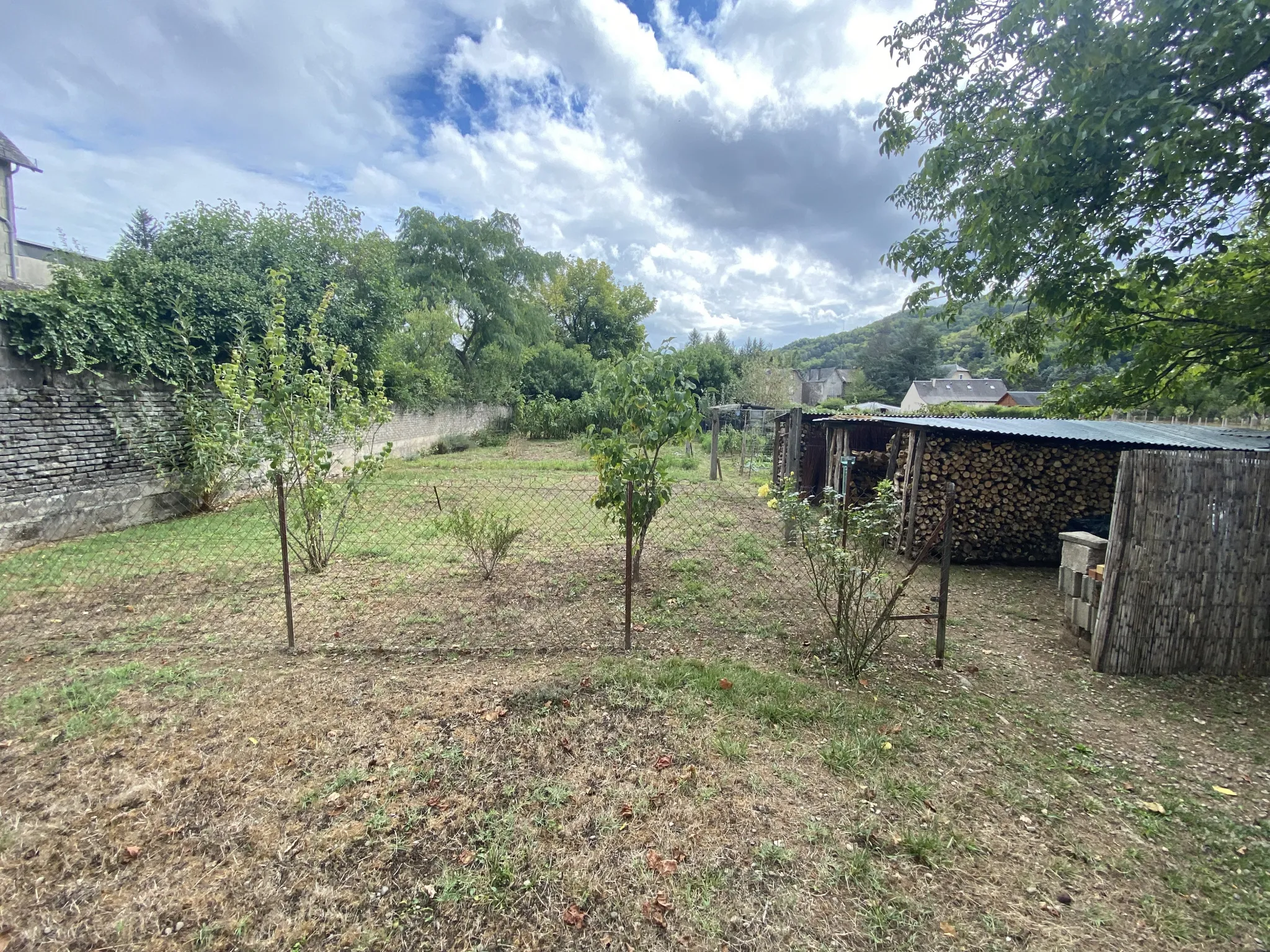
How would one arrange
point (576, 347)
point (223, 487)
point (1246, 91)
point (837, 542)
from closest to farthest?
point (837, 542), point (1246, 91), point (223, 487), point (576, 347)

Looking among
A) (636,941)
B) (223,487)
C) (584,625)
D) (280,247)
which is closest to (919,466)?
(584,625)

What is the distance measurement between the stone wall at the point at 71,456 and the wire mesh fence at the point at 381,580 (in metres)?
0.30

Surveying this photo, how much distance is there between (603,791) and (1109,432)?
6.68 m

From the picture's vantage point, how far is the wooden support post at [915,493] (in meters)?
5.66

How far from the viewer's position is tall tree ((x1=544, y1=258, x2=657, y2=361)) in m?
30.7

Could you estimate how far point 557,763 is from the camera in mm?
2305

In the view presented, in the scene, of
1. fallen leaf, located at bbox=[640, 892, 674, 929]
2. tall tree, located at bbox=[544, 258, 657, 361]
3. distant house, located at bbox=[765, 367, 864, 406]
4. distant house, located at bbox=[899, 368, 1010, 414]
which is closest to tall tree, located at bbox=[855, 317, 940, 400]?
distant house, located at bbox=[765, 367, 864, 406]

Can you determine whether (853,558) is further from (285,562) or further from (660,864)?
(285,562)

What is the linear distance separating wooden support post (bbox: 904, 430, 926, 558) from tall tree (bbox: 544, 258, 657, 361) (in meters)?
25.4

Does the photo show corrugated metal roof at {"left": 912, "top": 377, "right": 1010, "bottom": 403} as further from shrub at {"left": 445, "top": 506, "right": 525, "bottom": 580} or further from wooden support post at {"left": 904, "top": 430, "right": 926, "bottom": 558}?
shrub at {"left": 445, "top": 506, "right": 525, "bottom": 580}

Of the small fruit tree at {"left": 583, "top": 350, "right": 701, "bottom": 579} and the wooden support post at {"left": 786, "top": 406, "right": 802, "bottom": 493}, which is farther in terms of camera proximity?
the wooden support post at {"left": 786, "top": 406, "right": 802, "bottom": 493}

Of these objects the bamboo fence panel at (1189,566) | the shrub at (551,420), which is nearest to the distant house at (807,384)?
the shrub at (551,420)

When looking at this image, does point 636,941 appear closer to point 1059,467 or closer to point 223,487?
point 1059,467

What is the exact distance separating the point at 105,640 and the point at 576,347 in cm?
2542
